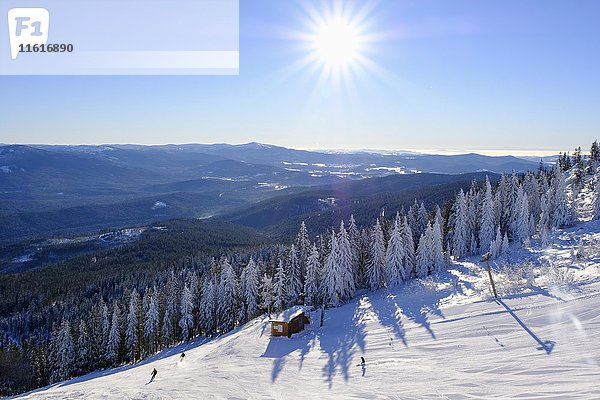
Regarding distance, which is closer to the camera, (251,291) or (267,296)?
(267,296)

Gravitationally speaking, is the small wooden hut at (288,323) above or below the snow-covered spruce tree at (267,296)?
above

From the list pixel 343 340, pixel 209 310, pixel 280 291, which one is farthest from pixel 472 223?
pixel 209 310

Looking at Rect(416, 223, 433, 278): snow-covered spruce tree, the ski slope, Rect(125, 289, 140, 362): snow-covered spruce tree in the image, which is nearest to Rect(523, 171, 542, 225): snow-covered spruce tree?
Rect(416, 223, 433, 278): snow-covered spruce tree

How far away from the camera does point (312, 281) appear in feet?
177

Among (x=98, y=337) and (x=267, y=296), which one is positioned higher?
(x=267, y=296)

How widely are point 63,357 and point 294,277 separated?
39.3 meters

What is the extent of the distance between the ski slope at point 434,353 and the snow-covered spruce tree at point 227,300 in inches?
807

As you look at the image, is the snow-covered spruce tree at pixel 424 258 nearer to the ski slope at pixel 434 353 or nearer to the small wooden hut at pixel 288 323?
the ski slope at pixel 434 353

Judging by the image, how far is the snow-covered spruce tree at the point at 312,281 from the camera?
5366 cm

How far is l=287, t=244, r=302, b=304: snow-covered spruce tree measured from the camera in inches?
2297

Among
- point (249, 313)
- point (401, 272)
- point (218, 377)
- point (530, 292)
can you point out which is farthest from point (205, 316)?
point (530, 292)

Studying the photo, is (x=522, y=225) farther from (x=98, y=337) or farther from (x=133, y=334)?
(x=98, y=337)

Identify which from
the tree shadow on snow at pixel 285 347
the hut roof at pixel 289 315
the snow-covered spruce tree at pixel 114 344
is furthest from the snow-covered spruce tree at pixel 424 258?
the snow-covered spruce tree at pixel 114 344

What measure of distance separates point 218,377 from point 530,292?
26131 mm
